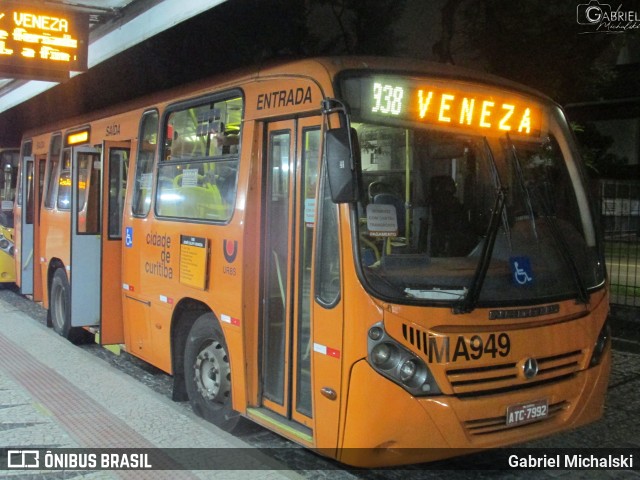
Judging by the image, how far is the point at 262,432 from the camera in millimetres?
5379

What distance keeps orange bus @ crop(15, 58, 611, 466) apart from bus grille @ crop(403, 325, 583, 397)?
0.4 inches

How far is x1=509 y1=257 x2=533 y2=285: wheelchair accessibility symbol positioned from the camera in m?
4.16

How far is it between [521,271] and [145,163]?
3922 mm

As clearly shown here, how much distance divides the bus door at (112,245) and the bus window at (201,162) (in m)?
1.08

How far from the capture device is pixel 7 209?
11547mm

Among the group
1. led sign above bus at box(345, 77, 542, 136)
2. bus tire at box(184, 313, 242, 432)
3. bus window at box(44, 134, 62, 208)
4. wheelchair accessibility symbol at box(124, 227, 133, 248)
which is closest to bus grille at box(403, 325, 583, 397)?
led sign above bus at box(345, 77, 542, 136)

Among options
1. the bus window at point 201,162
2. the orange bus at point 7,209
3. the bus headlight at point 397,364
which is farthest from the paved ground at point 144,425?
the orange bus at point 7,209

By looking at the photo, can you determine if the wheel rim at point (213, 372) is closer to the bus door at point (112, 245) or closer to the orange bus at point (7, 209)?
the bus door at point (112, 245)

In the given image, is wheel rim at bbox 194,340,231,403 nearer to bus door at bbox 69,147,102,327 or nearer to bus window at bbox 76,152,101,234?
bus door at bbox 69,147,102,327

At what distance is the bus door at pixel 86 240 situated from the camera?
743cm

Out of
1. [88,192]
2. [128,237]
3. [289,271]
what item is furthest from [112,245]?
[289,271]

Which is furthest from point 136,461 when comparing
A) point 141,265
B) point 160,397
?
point 141,265

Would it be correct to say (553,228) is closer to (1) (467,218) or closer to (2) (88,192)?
(1) (467,218)

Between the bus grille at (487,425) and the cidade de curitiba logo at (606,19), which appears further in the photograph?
the cidade de curitiba logo at (606,19)
